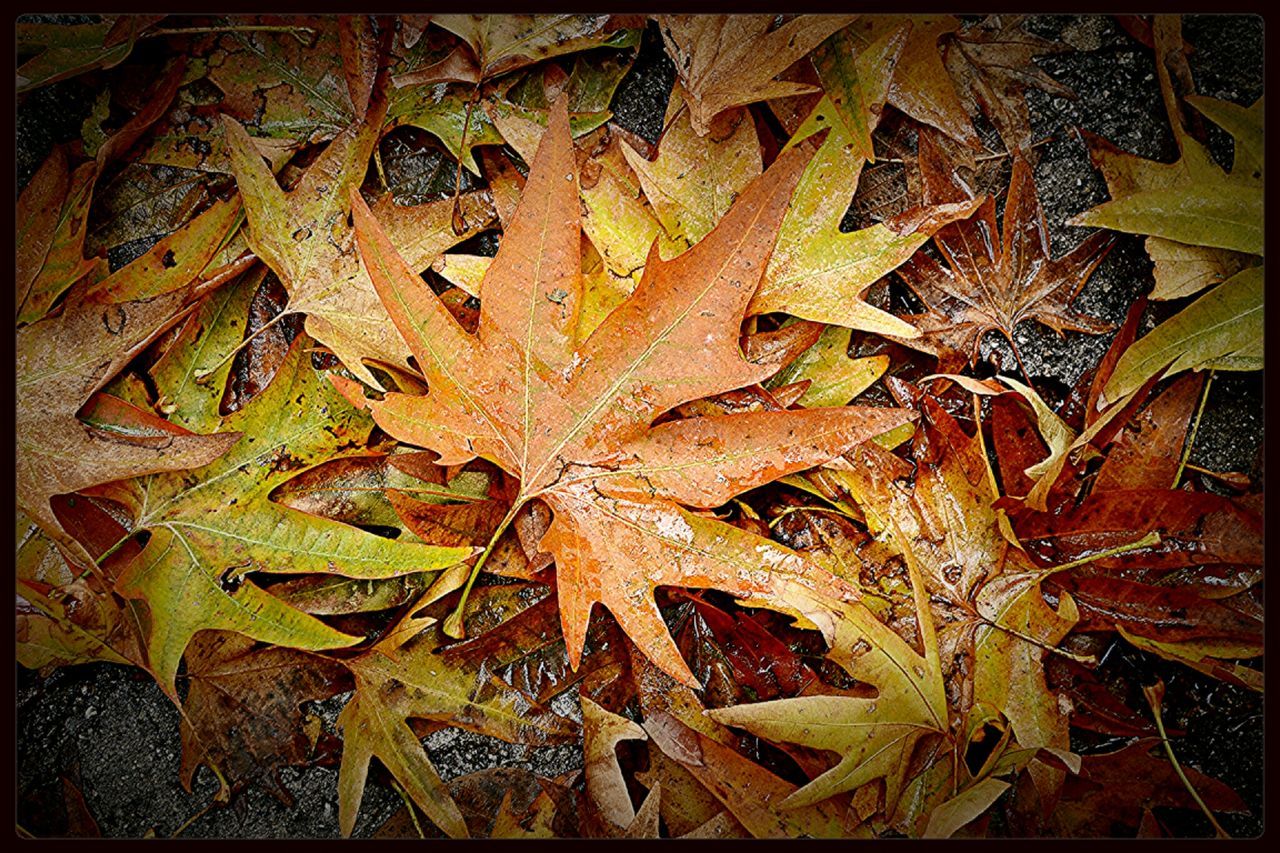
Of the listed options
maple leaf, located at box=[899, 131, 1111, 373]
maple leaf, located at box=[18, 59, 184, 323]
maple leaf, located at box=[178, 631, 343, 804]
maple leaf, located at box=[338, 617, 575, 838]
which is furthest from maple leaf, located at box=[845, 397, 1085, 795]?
maple leaf, located at box=[18, 59, 184, 323]

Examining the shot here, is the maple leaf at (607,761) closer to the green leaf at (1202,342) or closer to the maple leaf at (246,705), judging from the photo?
the maple leaf at (246,705)

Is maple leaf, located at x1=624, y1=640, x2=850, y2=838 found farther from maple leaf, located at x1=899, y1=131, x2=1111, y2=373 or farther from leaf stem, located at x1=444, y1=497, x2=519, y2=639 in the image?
maple leaf, located at x1=899, y1=131, x2=1111, y2=373

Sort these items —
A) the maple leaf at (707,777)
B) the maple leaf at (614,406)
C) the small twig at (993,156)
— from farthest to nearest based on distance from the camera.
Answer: the small twig at (993,156)
the maple leaf at (707,777)
the maple leaf at (614,406)

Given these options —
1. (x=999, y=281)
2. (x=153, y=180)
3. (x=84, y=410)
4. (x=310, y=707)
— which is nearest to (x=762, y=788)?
(x=310, y=707)

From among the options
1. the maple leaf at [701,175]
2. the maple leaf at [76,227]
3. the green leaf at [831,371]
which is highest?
the maple leaf at [76,227]

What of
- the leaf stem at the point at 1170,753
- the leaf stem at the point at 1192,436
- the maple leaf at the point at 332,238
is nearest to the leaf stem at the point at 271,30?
the maple leaf at the point at 332,238
